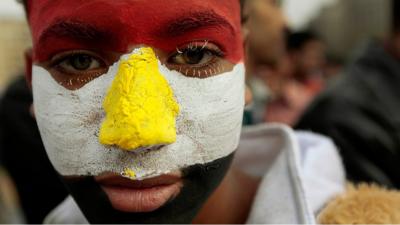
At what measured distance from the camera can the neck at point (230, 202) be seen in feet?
4.22

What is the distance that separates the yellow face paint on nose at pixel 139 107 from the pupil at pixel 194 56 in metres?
0.08

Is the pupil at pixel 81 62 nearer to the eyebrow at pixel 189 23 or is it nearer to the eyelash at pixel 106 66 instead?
the eyelash at pixel 106 66

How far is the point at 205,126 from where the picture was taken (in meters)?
1.06

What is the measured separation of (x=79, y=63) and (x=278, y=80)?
2.62 metres

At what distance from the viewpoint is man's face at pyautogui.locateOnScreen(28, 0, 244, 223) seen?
985 millimetres

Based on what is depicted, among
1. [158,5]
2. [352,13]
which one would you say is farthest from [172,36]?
[352,13]

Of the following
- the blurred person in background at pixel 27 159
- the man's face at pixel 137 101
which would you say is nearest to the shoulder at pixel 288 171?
the man's face at pixel 137 101

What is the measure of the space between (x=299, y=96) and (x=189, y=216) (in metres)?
3.16

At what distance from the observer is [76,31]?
1042 millimetres

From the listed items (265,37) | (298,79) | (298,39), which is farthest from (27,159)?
(298,39)

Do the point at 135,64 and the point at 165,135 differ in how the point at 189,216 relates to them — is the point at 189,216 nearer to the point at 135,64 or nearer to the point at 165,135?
the point at 165,135

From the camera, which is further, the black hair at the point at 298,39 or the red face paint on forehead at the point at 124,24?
the black hair at the point at 298,39

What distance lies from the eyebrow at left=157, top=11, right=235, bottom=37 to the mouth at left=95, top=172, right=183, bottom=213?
0.27m

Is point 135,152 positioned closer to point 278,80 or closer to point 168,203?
point 168,203
